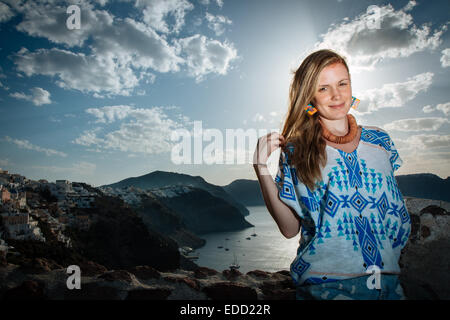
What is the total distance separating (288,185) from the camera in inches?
54.5

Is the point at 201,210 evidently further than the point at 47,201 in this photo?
Yes

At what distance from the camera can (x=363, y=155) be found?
4.92 ft

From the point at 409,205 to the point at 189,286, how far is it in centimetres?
198

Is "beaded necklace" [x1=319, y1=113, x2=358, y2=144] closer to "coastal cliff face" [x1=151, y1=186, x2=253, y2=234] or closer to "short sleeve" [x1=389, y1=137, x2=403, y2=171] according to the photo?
"short sleeve" [x1=389, y1=137, x2=403, y2=171]

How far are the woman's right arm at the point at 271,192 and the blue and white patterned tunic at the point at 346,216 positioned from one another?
5 cm

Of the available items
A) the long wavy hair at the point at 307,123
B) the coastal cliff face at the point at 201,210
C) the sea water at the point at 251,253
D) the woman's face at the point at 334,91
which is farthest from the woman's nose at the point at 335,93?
the coastal cliff face at the point at 201,210

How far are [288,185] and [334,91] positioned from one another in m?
0.67

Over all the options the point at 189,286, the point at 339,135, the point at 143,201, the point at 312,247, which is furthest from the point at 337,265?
the point at 143,201

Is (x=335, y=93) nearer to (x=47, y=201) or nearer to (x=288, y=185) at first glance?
(x=288, y=185)

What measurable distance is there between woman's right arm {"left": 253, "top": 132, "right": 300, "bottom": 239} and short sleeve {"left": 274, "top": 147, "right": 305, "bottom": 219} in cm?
4

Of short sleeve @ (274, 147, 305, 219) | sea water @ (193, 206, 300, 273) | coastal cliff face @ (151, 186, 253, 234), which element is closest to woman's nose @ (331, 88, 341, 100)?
short sleeve @ (274, 147, 305, 219)

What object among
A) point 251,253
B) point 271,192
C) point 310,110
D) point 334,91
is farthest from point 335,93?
point 251,253

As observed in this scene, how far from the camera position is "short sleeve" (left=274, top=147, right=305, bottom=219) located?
4.45 feet
